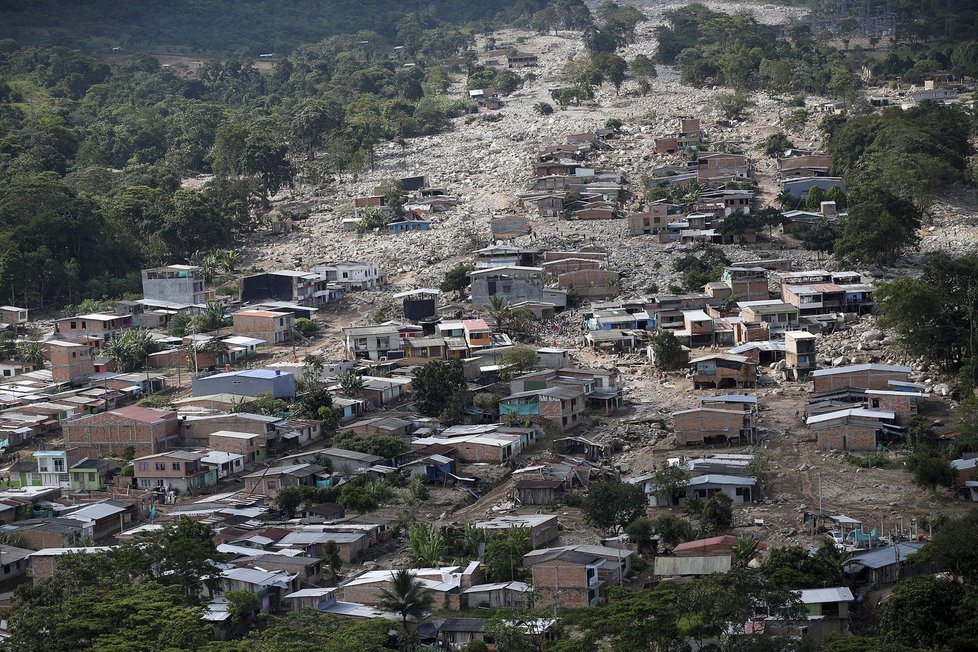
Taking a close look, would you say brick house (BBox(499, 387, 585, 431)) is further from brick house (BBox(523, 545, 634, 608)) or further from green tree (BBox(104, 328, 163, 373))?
green tree (BBox(104, 328, 163, 373))

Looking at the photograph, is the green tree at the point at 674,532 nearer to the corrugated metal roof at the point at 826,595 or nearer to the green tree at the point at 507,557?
the green tree at the point at 507,557

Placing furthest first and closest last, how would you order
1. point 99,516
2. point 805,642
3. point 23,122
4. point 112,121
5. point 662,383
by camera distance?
point 112,121 → point 23,122 → point 662,383 → point 99,516 → point 805,642

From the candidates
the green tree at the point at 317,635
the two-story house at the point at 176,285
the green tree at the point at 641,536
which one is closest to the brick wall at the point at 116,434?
the green tree at the point at 317,635

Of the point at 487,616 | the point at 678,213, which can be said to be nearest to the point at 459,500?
the point at 487,616

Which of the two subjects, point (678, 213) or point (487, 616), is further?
point (678, 213)

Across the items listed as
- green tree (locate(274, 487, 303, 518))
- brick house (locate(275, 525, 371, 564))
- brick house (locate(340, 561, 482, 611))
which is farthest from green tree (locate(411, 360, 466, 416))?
brick house (locate(340, 561, 482, 611))

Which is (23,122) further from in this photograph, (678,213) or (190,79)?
(678,213)

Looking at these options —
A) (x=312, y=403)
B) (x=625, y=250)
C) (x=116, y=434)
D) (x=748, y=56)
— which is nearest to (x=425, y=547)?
(x=312, y=403)

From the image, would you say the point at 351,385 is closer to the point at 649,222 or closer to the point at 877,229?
the point at 649,222
